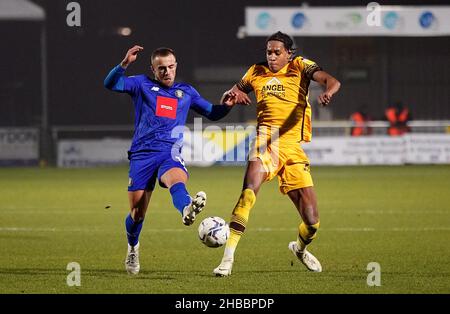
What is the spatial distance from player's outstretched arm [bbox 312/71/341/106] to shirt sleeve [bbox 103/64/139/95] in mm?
1760

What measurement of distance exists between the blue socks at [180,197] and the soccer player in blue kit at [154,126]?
8cm

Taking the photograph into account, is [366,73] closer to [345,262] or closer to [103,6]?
[103,6]

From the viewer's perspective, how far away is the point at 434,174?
24.2 metres

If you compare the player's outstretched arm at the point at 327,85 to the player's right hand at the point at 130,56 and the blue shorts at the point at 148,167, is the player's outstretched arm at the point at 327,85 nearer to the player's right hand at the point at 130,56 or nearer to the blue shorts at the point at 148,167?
the blue shorts at the point at 148,167

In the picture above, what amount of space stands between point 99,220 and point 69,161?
13.8m

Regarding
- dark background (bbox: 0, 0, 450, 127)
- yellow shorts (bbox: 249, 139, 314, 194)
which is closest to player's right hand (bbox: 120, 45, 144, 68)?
yellow shorts (bbox: 249, 139, 314, 194)

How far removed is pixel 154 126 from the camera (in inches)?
365

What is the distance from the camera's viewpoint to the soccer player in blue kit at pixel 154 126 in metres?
9.18

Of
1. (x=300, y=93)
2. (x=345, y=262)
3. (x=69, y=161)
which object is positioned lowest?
(x=69, y=161)

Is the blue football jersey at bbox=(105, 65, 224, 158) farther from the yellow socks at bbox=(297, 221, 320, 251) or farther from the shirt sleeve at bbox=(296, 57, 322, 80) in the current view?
the yellow socks at bbox=(297, 221, 320, 251)

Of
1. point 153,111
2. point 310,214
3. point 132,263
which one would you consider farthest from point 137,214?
point 310,214

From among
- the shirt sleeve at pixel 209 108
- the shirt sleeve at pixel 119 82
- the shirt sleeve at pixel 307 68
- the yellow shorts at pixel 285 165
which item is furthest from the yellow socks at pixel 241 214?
the shirt sleeve at pixel 119 82
